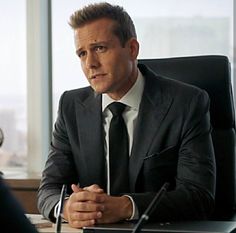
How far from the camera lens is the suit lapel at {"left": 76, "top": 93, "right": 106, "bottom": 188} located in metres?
1.75

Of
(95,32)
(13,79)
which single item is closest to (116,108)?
(95,32)

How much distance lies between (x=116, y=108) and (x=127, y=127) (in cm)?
8

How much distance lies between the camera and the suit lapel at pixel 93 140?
68.9 inches

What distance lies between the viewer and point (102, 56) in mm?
1762

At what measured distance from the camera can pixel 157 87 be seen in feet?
5.87

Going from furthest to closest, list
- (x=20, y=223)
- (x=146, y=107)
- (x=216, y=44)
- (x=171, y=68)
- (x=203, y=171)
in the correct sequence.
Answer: (x=216, y=44), (x=171, y=68), (x=146, y=107), (x=203, y=171), (x=20, y=223)

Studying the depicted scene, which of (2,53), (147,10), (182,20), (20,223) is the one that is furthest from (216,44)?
(20,223)

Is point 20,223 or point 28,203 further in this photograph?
point 28,203

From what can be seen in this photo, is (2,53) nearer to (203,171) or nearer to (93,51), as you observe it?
(93,51)

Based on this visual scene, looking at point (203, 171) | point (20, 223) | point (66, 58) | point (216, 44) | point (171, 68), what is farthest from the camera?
point (66, 58)

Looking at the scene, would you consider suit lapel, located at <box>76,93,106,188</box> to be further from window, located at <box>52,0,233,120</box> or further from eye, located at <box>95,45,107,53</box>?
window, located at <box>52,0,233,120</box>

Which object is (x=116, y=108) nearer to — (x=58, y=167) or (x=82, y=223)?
(x=58, y=167)

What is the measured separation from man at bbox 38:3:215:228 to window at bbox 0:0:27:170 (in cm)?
127

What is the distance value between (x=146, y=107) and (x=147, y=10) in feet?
4.12
